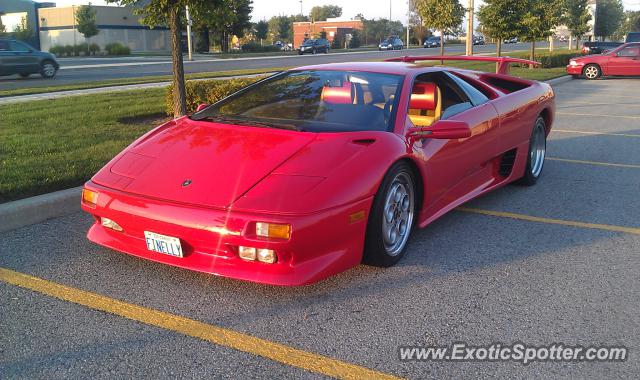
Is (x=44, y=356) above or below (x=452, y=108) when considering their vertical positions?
below

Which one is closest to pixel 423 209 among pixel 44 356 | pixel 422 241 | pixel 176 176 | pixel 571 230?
pixel 422 241

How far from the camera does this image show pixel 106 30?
213 ft

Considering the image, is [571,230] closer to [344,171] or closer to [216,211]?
[344,171]

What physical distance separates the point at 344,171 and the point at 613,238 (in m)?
2.48

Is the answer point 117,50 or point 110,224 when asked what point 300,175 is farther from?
point 117,50

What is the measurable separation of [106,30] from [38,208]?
65.7 metres

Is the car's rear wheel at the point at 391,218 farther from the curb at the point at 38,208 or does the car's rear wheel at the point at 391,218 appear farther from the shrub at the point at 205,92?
the shrub at the point at 205,92

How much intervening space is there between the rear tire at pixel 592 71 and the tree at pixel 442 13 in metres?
5.37

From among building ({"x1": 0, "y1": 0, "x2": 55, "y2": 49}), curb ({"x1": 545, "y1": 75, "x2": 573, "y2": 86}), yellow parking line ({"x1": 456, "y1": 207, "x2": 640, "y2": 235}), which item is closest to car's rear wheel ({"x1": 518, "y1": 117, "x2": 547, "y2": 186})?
yellow parking line ({"x1": 456, "y1": 207, "x2": 640, "y2": 235})

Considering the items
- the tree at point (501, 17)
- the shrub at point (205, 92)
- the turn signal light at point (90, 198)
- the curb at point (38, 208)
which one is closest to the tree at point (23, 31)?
the tree at point (501, 17)

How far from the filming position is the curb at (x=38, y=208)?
4727 millimetres

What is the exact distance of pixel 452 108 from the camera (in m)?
5.11

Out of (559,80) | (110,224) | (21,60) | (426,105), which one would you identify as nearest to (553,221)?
(426,105)

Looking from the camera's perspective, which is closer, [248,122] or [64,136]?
[248,122]
